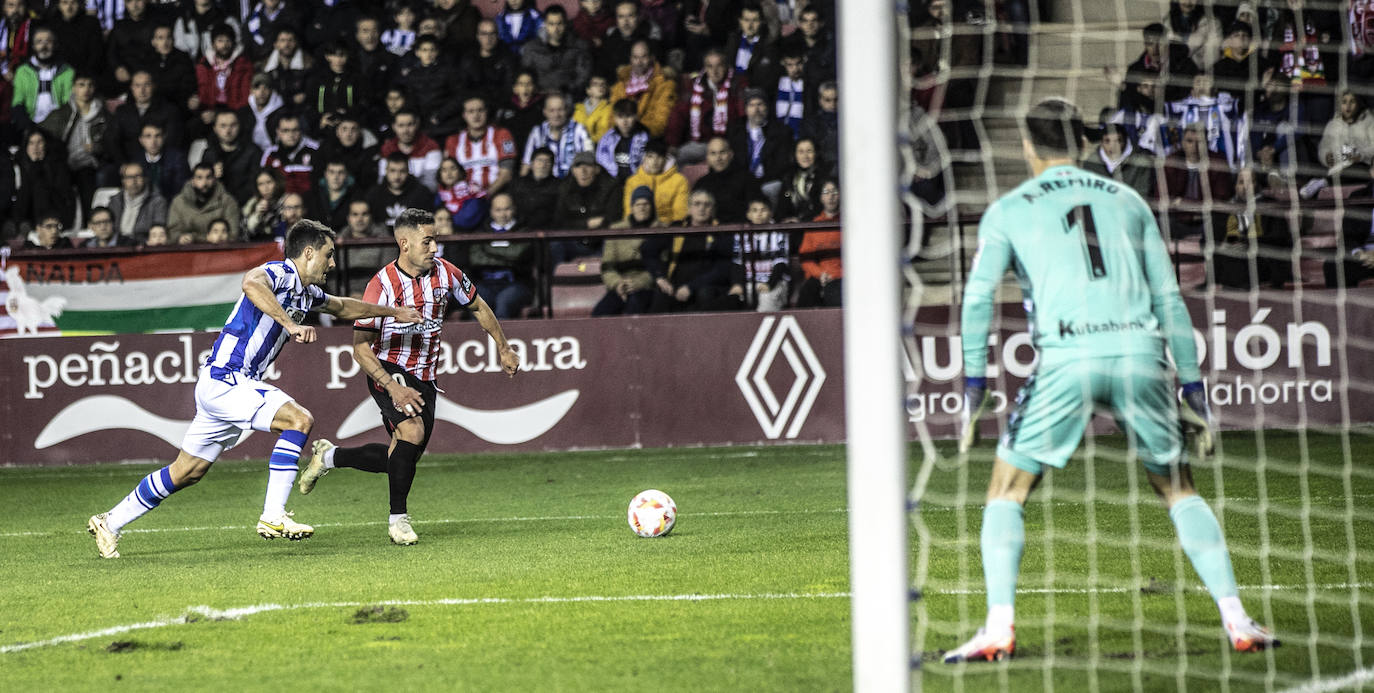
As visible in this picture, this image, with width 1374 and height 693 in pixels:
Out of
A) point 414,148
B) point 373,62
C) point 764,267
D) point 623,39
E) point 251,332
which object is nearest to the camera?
point 251,332

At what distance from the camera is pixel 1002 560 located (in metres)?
4.67

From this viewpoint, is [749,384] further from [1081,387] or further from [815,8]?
[1081,387]

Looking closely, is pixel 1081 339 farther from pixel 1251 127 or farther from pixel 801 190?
pixel 801 190

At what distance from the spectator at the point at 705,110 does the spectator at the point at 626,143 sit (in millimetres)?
424

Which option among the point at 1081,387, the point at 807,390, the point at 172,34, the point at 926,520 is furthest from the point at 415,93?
the point at 1081,387

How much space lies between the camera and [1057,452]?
4.74m

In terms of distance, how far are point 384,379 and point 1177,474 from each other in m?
4.58

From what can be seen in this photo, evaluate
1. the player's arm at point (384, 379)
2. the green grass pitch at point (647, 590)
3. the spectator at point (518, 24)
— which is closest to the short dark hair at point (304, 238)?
the player's arm at point (384, 379)

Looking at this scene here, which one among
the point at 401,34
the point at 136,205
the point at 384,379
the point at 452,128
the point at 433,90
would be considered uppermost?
the point at 401,34

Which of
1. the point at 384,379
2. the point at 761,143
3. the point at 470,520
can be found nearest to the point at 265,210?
the point at 761,143

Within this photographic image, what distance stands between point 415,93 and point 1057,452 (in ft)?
35.7

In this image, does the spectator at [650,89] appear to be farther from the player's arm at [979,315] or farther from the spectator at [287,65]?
the player's arm at [979,315]

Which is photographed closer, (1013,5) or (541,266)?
(541,266)

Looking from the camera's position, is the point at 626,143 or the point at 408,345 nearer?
the point at 408,345
